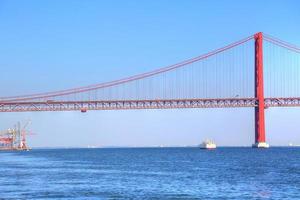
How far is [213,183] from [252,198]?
800cm

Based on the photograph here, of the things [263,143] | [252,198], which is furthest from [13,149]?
[252,198]

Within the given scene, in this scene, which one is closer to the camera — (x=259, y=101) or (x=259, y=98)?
(x=259, y=101)

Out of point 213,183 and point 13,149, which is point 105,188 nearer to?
point 213,183

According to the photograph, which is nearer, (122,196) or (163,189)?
(122,196)

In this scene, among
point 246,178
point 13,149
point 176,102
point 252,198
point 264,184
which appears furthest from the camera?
point 13,149

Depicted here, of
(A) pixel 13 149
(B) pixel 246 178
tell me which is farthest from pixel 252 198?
(A) pixel 13 149

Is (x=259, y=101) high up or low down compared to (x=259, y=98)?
down

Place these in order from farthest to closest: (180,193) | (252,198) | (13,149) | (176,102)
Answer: (13,149) → (176,102) → (180,193) → (252,198)

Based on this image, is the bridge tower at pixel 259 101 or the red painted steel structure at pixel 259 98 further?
the bridge tower at pixel 259 101

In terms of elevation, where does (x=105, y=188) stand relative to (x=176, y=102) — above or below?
below

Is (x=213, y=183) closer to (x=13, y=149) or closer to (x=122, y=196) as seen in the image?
(x=122, y=196)

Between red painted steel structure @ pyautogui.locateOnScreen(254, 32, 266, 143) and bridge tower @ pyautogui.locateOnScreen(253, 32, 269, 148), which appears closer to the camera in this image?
red painted steel structure @ pyautogui.locateOnScreen(254, 32, 266, 143)

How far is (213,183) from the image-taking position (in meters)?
38.6

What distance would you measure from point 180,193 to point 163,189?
2.29 meters
